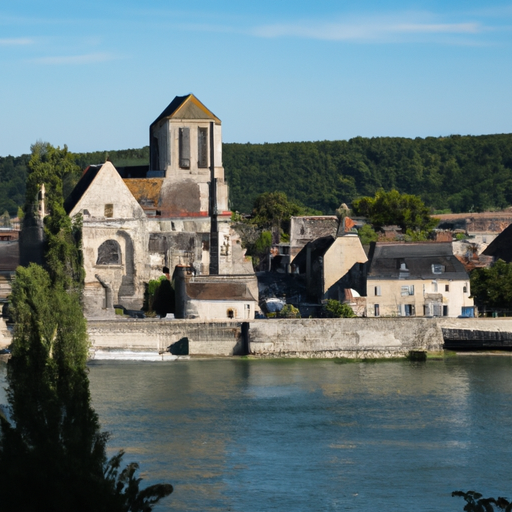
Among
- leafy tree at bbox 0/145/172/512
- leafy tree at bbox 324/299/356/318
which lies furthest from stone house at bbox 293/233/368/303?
leafy tree at bbox 0/145/172/512

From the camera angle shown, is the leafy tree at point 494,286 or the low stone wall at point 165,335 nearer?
the low stone wall at point 165,335

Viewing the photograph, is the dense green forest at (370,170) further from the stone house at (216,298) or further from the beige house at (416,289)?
the stone house at (216,298)

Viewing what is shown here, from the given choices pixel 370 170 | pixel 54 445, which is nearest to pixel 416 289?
pixel 54 445

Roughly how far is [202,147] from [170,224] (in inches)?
188

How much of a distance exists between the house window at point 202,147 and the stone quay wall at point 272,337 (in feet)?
42.3

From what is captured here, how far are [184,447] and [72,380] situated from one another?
9701 mm

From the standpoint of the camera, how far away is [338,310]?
44.9 m

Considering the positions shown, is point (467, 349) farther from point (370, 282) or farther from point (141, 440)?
point (141, 440)

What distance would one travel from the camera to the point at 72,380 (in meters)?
18.8

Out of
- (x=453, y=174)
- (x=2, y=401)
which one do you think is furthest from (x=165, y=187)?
(x=453, y=174)

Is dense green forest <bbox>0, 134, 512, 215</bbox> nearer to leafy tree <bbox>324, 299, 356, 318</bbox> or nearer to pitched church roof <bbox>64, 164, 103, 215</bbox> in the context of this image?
pitched church roof <bbox>64, 164, 103, 215</bbox>

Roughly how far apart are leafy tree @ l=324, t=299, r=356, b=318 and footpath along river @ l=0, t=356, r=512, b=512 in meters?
3.59

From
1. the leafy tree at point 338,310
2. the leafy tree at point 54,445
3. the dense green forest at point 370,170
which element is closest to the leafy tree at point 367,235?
the leafy tree at point 338,310

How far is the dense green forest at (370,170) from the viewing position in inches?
4500
